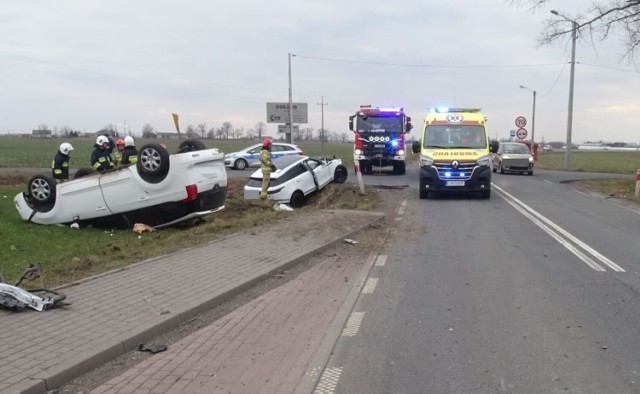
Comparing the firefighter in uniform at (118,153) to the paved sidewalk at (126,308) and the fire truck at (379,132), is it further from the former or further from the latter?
the fire truck at (379,132)

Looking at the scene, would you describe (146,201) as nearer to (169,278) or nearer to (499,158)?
(169,278)

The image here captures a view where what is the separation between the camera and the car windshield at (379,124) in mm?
26672

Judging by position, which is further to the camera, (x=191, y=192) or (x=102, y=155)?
(x=102, y=155)

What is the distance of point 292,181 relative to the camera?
16.2 meters

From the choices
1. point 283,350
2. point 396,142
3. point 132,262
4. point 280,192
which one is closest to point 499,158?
point 396,142

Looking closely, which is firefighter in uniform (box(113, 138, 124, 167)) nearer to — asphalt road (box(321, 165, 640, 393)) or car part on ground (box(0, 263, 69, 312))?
asphalt road (box(321, 165, 640, 393))

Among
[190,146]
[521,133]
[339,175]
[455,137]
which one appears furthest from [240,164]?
[190,146]

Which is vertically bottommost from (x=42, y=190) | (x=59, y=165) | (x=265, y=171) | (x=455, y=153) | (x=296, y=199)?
(x=296, y=199)

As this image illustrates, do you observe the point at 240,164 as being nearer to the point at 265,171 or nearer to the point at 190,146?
the point at 265,171

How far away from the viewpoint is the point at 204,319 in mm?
5738

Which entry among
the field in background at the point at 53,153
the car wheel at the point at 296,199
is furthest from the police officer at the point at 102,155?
the car wheel at the point at 296,199

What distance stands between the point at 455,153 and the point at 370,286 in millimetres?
10866

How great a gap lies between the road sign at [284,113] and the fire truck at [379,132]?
19786mm

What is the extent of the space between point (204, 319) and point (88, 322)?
1120mm
